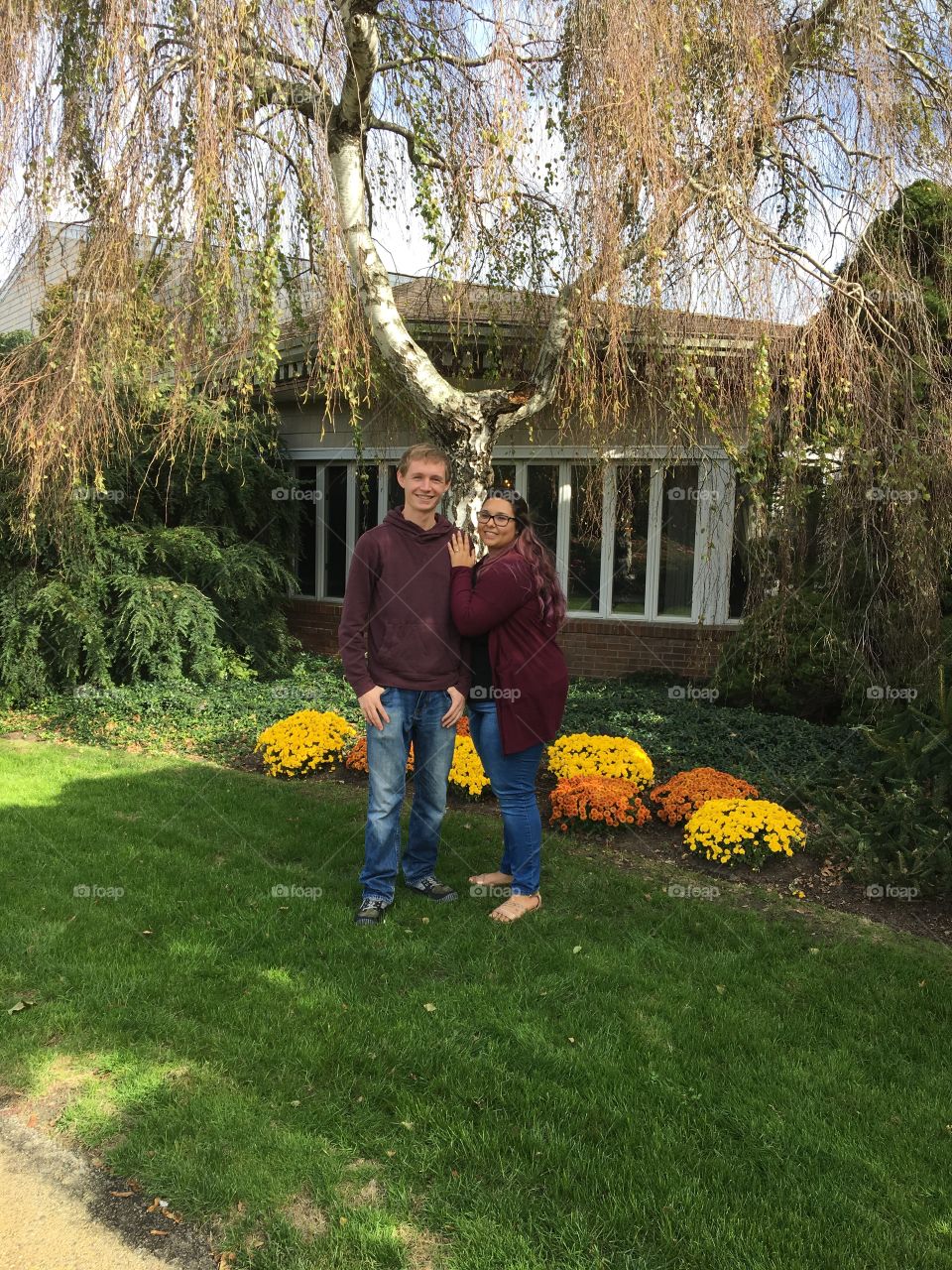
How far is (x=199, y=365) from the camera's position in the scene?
5766 millimetres

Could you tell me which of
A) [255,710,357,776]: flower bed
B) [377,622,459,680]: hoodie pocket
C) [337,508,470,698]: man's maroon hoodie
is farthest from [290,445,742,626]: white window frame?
[377,622,459,680]: hoodie pocket

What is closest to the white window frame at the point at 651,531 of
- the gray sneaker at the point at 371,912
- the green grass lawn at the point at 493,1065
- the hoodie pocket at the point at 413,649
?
the hoodie pocket at the point at 413,649

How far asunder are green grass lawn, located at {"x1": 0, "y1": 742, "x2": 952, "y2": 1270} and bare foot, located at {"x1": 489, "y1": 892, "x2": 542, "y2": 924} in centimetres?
6

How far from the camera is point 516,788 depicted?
4.16m

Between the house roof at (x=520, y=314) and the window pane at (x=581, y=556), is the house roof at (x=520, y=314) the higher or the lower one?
the higher one

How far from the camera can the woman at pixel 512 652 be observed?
399 cm

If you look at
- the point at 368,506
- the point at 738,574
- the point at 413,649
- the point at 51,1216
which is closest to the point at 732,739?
the point at 738,574

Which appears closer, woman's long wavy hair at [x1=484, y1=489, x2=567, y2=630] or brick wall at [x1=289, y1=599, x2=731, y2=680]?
woman's long wavy hair at [x1=484, y1=489, x2=567, y2=630]

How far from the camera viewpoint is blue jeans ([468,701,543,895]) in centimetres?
414

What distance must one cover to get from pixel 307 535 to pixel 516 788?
9.04 metres

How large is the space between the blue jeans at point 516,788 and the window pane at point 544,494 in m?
6.55

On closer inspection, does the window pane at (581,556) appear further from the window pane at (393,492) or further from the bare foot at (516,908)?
the bare foot at (516,908)

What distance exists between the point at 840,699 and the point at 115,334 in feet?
20.6

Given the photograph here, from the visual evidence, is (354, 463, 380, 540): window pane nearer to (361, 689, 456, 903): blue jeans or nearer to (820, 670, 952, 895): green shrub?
(820, 670, 952, 895): green shrub
